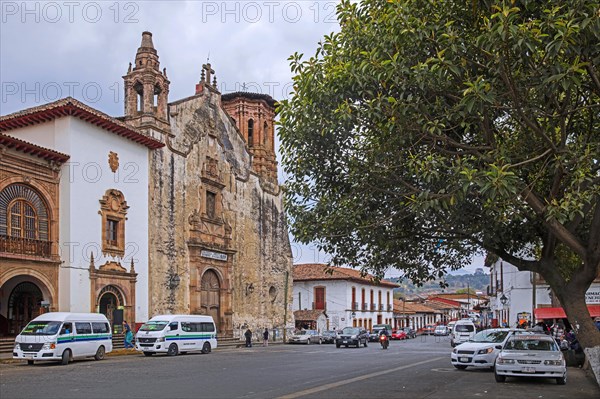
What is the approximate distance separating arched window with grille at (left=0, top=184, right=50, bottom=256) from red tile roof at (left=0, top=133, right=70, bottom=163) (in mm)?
1502

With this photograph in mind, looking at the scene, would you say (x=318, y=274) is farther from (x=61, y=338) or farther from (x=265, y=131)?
(x=61, y=338)

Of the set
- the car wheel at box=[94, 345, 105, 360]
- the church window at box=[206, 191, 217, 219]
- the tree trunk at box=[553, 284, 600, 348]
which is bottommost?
the car wheel at box=[94, 345, 105, 360]

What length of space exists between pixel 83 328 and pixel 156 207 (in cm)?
1190

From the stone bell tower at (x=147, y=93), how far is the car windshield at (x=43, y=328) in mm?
14650

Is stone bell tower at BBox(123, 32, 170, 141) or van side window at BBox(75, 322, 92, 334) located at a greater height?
stone bell tower at BBox(123, 32, 170, 141)

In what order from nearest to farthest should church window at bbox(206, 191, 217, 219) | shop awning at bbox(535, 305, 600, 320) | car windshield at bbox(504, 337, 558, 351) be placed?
1. car windshield at bbox(504, 337, 558, 351)
2. shop awning at bbox(535, 305, 600, 320)
3. church window at bbox(206, 191, 217, 219)

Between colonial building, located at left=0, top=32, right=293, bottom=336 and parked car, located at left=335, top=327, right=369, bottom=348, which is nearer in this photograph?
colonial building, located at left=0, top=32, right=293, bottom=336

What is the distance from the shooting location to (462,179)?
12.2 meters

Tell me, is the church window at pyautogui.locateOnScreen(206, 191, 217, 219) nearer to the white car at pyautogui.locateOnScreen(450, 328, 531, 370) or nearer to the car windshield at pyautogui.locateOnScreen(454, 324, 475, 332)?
the car windshield at pyautogui.locateOnScreen(454, 324, 475, 332)

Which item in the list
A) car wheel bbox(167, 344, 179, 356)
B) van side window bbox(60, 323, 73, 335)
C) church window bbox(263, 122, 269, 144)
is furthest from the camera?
church window bbox(263, 122, 269, 144)

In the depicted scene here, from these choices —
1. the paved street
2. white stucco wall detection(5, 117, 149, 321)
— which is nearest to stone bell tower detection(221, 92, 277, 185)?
white stucco wall detection(5, 117, 149, 321)

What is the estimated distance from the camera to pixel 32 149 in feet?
93.6

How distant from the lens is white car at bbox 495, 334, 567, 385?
667 inches

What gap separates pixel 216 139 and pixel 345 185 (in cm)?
2829
